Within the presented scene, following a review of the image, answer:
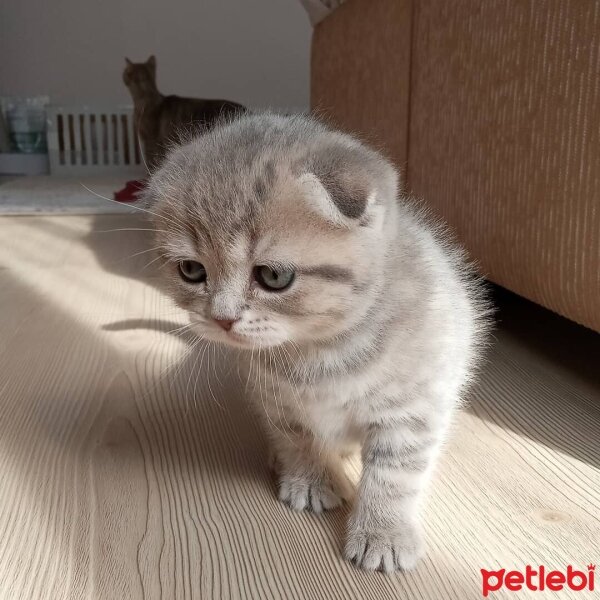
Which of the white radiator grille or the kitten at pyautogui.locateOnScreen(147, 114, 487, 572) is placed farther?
the white radiator grille

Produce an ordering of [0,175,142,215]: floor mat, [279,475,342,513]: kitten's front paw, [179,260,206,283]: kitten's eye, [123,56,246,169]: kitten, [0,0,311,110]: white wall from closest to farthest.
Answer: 1. [179,260,206,283]: kitten's eye
2. [279,475,342,513]: kitten's front paw
3. [123,56,246,169]: kitten
4. [0,175,142,215]: floor mat
5. [0,0,311,110]: white wall

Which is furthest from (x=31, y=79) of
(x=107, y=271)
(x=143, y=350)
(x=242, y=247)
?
(x=242, y=247)

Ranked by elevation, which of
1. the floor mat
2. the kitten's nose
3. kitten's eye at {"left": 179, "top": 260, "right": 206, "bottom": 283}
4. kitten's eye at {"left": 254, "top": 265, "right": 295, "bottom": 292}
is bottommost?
the floor mat

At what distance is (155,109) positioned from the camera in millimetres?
3865

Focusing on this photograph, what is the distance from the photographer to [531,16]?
50.1 inches

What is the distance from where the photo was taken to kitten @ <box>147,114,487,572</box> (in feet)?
2.63

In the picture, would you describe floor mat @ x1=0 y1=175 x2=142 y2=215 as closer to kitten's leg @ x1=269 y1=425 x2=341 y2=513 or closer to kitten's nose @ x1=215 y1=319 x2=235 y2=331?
kitten's leg @ x1=269 y1=425 x2=341 y2=513

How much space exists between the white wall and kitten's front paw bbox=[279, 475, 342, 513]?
418 centimetres

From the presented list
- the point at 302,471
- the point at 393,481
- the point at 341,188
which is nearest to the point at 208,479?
the point at 302,471

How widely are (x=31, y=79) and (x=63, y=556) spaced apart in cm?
488

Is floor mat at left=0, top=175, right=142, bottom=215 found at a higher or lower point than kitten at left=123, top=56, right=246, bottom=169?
lower

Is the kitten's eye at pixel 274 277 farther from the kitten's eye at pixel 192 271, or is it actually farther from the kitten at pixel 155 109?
the kitten at pixel 155 109

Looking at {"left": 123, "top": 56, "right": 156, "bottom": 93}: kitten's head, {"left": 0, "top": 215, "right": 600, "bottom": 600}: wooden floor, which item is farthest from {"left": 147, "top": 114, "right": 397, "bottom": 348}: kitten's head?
{"left": 123, "top": 56, "right": 156, "bottom": 93}: kitten's head

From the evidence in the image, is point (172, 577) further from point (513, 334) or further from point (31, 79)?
point (31, 79)
